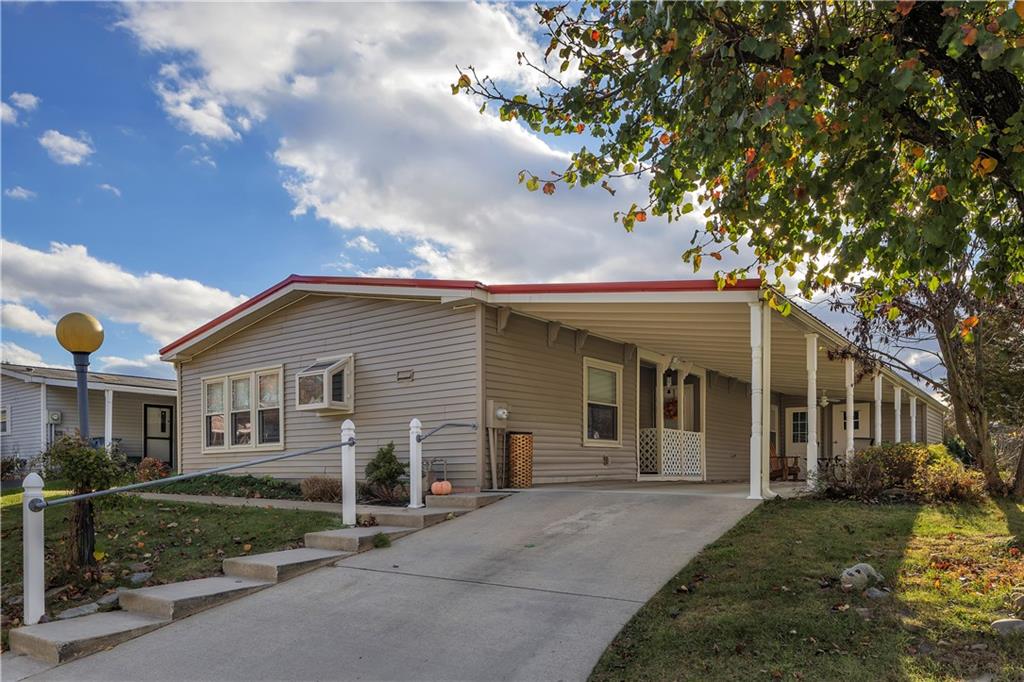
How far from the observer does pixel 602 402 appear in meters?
13.3

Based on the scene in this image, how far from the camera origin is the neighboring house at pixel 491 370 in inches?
413

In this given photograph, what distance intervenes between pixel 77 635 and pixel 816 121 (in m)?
6.45

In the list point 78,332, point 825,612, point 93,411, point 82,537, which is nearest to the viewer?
point 825,612

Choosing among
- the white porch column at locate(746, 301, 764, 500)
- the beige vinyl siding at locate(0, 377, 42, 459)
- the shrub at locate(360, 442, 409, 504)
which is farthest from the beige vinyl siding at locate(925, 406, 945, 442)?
the beige vinyl siding at locate(0, 377, 42, 459)

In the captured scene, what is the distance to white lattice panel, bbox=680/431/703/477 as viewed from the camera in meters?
15.6

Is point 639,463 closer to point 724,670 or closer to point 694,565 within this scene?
point 694,565

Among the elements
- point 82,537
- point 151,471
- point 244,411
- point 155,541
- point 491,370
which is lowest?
point 151,471

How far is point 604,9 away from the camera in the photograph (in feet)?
22.2

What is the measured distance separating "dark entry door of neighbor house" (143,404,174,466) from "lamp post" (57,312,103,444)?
17668 millimetres

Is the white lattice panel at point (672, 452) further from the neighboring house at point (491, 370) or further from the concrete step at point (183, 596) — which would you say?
the concrete step at point (183, 596)

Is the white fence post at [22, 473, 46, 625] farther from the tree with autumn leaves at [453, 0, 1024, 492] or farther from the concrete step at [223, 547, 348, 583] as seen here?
the tree with autumn leaves at [453, 0, 1024, 492]

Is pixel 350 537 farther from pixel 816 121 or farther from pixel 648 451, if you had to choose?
pixel 648 451

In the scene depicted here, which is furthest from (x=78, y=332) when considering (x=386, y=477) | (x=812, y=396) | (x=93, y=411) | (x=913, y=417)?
(x=913, y=417)

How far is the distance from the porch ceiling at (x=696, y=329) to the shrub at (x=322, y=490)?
3.83 m
